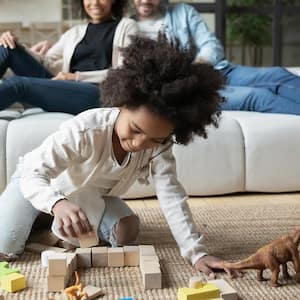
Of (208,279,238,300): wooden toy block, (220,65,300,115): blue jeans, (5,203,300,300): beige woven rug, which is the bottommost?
(5,203,300,300): beige woven rug

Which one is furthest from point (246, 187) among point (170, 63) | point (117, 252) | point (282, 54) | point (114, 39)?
point (282, 54)

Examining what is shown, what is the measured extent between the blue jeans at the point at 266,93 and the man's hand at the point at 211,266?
37.6 inches

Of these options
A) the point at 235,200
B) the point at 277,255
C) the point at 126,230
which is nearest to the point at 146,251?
the point at 126,230

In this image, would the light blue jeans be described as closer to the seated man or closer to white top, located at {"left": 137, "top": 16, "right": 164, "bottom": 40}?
the seated man

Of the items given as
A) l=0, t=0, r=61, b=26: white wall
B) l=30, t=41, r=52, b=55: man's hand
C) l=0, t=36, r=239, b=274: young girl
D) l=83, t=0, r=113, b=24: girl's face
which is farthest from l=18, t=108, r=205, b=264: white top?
l=0, t=0, r=61, b=26: white wall

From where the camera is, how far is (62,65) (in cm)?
231

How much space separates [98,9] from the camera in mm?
2250

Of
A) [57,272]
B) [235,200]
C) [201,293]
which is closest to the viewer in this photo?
[201,293]

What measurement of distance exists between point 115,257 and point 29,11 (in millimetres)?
2112

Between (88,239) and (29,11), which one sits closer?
(88,239)

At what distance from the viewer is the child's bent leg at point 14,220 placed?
138 centimetres

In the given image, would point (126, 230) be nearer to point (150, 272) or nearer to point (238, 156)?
point (150, 272)

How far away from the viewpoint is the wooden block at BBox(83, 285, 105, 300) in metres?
1.11

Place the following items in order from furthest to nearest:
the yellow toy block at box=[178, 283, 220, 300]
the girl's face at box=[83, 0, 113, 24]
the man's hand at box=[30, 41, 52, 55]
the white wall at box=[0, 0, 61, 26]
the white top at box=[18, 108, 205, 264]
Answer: the white wall at box=[0, 0, 61, 26] → the man's hand at box=[30, 41, 52, 55] → the girl's face at box=[83, 0, 113, 24] → the white top at box=[18, 108, 205, 264] → the yellow toy block at box=[178, 283, 220, 300]
